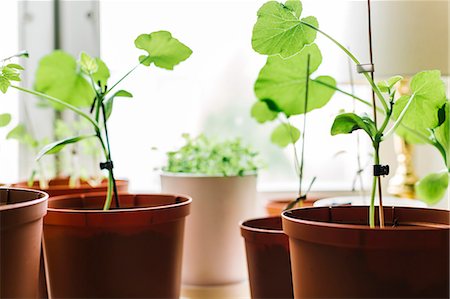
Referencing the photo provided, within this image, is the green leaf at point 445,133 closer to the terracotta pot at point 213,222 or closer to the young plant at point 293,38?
the young plant at point 293,38

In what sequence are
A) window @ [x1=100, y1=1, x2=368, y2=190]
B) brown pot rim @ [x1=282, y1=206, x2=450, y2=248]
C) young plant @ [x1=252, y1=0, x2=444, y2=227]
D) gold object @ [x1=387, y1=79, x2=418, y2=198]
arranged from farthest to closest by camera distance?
window @ [x1=100, y1=1, x2=368, y2=190], gold object @ [x1=387, y1=79, x2=418, y2=198], young plant @ [x1=252, y1=0, x2=444, y2=227], brown pot rim @ [x1=282, y1=206, x2=450, y2=248]

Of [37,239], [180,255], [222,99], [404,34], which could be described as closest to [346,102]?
[222,99]

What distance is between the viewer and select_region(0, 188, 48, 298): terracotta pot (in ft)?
1.77

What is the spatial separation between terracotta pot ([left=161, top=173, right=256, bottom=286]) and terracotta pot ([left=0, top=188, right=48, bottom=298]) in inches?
18.7

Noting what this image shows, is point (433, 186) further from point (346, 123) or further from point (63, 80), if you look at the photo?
point (63, 80)

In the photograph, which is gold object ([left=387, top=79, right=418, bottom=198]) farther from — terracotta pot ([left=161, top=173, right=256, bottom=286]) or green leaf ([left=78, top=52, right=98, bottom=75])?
green leaf ([left=78, top=52, right=98, bottom=75])

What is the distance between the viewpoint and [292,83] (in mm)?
823

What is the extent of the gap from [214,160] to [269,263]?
41 cm

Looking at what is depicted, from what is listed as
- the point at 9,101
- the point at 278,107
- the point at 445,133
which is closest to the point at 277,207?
the point at 278,107

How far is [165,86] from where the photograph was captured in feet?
4.57

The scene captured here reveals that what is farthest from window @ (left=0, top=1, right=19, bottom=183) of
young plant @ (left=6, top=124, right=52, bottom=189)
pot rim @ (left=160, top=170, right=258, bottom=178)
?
pot rim @ (left=160, top=170, right=258, bottom=178)

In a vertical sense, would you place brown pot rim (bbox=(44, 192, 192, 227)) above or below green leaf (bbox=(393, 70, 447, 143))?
below

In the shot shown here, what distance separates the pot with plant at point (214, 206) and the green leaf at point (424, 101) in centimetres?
44

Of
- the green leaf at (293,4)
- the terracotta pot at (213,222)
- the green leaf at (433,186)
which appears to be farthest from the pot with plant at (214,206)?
the green leaf at (293,4)
